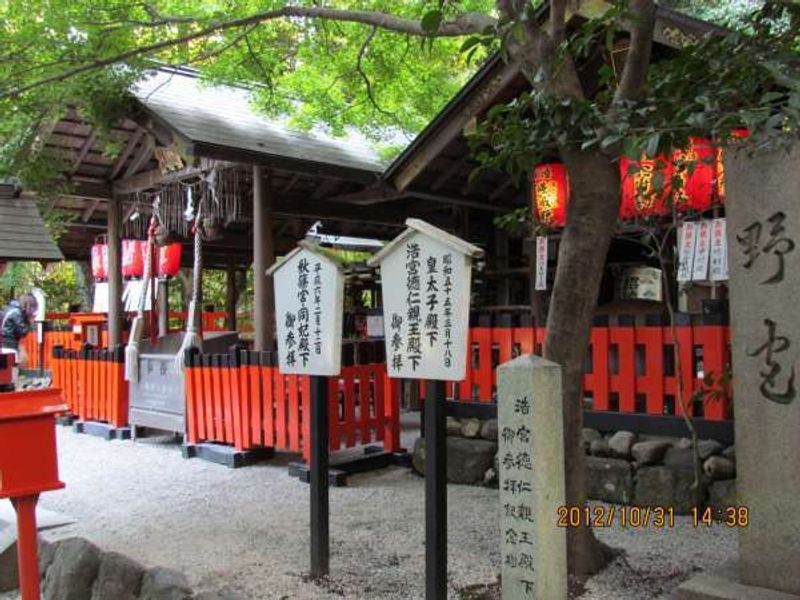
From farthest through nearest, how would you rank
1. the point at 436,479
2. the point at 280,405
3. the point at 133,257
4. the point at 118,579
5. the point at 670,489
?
the point at 133,257, the point at 280,405, the point at 670,489, the point at 118,579, the point at 436,479

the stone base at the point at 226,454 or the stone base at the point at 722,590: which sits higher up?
the stone base at the point at 722,590

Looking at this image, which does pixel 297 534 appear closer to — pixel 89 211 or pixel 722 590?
pixel 722 590

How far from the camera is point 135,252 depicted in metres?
11.1

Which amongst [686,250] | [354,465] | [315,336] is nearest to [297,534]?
[315,336]

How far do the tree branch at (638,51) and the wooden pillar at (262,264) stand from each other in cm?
558

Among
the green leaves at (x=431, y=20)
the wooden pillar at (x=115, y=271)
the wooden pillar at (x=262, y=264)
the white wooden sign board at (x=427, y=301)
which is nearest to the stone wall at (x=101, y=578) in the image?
the white wooden sign board at (x=427, y=301)

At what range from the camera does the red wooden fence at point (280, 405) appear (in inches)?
296

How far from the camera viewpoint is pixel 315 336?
188 inches

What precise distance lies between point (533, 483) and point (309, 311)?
227 centimetres

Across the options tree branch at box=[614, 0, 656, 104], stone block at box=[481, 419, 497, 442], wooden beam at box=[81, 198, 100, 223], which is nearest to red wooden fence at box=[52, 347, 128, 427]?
wooden beam at box=[81, 198, 100, 223]

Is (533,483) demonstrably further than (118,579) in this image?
No

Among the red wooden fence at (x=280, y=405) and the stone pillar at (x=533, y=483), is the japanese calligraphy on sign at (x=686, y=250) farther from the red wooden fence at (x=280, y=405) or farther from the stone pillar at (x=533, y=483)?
the stone pillar at (x=533, y=483)

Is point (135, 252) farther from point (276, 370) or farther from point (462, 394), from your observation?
point (462, 394)

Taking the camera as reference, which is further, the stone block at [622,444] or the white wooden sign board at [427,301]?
the stone block at [622,444]
